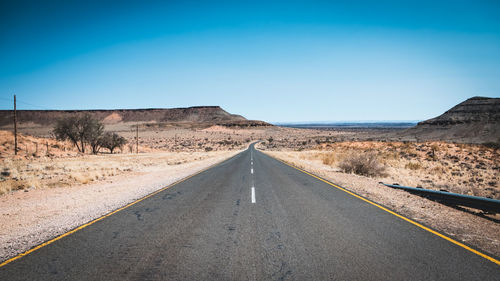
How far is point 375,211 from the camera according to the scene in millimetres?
6734

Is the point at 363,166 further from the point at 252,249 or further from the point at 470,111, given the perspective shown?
the point at 470,111

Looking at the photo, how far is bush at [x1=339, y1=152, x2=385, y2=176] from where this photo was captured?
614 inches

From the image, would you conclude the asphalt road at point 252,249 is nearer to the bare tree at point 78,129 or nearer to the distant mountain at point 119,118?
the bare tree at point 78,129

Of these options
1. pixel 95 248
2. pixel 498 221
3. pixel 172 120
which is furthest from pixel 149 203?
pixel 172 120

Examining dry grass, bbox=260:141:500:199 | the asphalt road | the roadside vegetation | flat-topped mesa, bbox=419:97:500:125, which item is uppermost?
flat-topped mesa, bbox=419:97:500:125

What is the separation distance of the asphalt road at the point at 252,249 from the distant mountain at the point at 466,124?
55430 millimetres

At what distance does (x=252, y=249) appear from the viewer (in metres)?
4.32

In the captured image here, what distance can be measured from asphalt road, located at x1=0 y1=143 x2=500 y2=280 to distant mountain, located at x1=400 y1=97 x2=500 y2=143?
55.4 metres

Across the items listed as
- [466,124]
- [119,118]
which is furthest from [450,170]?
[119,118]

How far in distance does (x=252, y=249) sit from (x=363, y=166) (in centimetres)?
1381

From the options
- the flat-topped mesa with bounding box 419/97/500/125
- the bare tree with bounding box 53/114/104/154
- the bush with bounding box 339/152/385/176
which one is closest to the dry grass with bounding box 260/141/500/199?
the bush with bounding box 339/152/385/176

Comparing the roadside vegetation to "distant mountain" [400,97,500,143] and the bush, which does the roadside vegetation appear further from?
"distant mountain" [400,97,500,143]

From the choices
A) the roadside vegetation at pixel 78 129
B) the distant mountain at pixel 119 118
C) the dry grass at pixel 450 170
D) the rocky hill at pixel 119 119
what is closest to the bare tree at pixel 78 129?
the roadside vegetation at pixel 78 129

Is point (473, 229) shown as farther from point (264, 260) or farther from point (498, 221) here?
point (264, 260)
